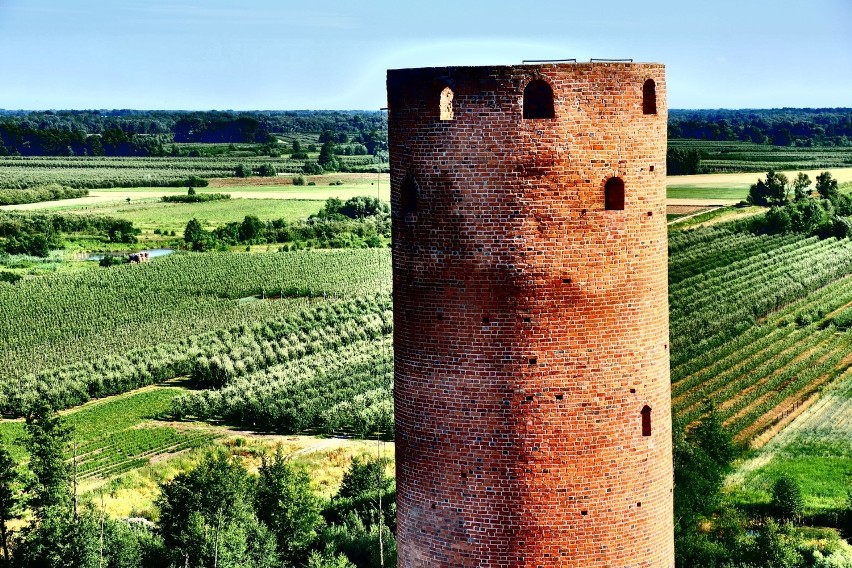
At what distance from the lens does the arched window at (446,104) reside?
32.7ft

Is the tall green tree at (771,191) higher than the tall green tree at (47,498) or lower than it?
higher

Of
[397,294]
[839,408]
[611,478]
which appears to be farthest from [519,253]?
[839,408]

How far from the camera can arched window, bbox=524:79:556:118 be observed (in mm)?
9711

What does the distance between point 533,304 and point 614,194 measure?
1.11 m

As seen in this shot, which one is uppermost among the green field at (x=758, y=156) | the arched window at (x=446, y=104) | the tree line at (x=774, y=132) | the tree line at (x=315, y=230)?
the tree line at (x=774, y=132)

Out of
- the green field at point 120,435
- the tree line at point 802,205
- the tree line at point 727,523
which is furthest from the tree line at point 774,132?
the tree line at point 727,523

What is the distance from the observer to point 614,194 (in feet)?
32.8

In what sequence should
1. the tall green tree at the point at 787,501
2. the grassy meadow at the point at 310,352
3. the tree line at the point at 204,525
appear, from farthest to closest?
the grassy meadow at the point at 310,352 < the tall green tree at the point at 787,501 < the tree line at the point at 204,525

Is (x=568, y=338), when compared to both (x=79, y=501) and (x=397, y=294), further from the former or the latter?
(x=79, y=501)

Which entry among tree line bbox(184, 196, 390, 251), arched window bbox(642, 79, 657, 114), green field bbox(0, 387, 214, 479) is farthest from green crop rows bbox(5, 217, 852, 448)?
arched window bbox(642, 79, 657, 114)

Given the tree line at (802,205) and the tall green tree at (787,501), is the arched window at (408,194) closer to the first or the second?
the tall green tree at (787,501)

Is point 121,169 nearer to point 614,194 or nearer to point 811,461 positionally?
point 811,461

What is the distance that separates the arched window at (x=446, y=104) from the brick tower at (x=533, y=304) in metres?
0.02

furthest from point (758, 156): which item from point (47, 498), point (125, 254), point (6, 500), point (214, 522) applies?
point (6, 500)
